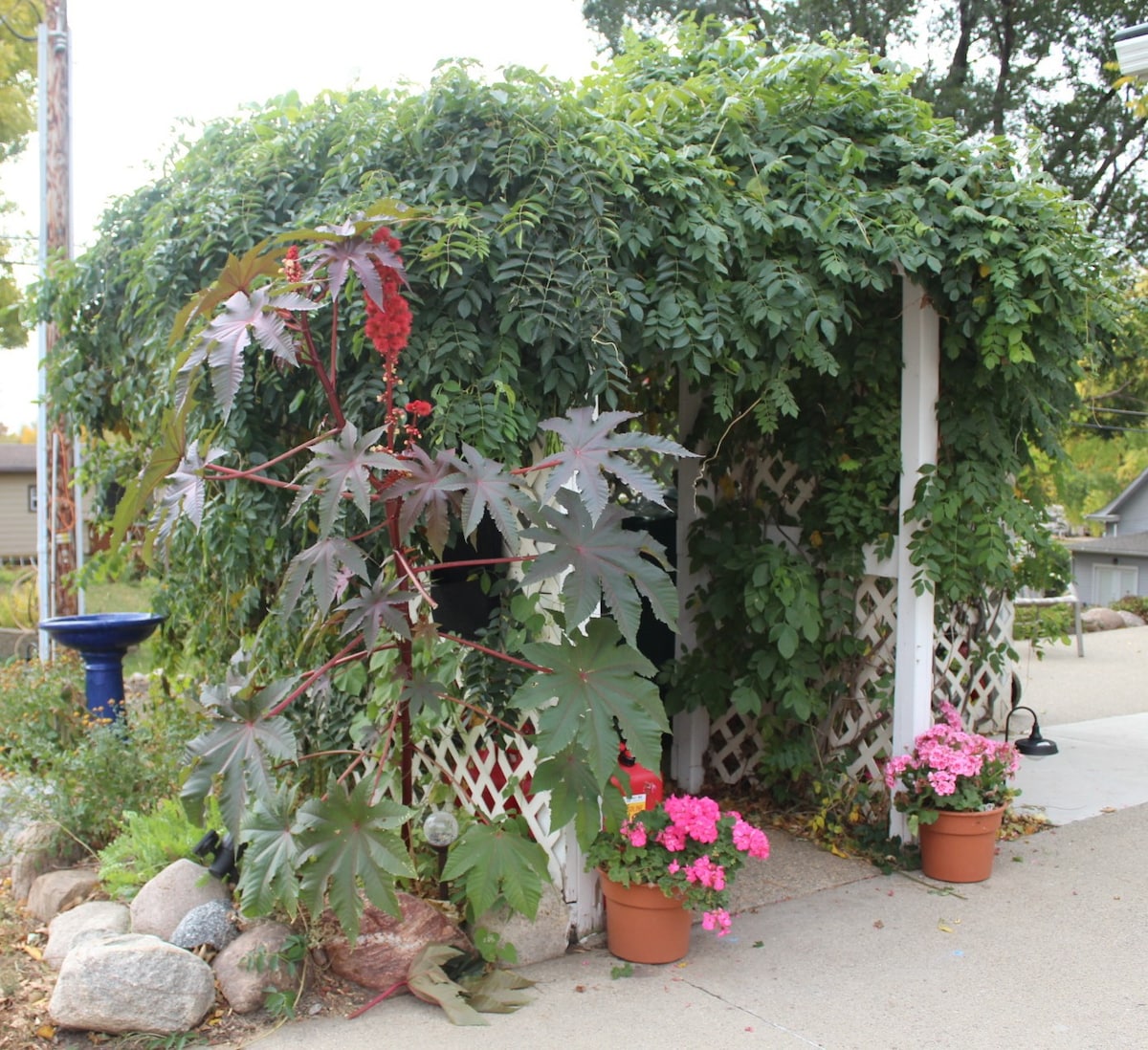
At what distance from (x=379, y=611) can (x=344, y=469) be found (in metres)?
0.45

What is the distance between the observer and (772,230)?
13.2 feet

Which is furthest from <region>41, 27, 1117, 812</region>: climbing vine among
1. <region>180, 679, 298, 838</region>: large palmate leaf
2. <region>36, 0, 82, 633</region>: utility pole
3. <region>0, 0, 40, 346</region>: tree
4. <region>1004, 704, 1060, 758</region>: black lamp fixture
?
<region>0, 0, 40, 346</region>: tree

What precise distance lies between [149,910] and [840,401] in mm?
3502

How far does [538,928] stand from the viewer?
12.4 ft

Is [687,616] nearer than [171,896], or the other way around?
[171,896]

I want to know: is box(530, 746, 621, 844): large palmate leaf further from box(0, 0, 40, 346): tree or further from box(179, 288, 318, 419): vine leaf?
box(0, 0, 40, 346): tree

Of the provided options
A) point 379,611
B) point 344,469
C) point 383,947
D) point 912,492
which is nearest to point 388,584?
point 379,611

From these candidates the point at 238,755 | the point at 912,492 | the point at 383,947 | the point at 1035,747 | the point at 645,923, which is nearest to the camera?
the point at 238,755

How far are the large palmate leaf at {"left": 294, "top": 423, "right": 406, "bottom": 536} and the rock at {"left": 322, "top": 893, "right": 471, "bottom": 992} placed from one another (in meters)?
1.34

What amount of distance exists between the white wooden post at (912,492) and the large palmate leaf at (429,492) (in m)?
2.39

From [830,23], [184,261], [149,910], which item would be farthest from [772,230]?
[830,23]

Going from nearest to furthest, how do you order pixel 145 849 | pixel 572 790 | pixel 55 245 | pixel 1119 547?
1. pixel 572 790
2. pixel 145 849
3. pixel 55 245
4. pixel 1119 547

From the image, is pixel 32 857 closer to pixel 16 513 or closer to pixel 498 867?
pixel 498 867

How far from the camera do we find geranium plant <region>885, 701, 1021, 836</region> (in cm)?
444
